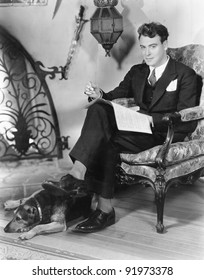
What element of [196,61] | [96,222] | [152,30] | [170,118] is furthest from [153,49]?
[96,222]

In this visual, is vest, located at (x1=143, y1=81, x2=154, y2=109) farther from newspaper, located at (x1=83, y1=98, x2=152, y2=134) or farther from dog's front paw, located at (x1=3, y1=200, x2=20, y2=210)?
dog's front paw, located at (x1=3, y1=200, x2=20, y2=210)

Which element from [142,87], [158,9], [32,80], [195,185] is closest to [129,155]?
[142,87]

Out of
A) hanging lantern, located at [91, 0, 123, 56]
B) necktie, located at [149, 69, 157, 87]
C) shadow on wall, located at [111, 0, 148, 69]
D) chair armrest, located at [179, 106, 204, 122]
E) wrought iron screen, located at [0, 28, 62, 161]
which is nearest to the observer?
chair armrest, located at [179, 106, 204, 122]

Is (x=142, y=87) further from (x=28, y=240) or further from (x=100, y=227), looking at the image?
(x=28, y=240)

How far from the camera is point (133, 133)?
237 centimetres

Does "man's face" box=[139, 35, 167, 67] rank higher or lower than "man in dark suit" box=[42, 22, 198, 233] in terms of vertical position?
higher

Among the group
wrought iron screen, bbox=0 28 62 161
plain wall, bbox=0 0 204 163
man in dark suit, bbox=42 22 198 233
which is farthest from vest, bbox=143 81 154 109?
wrought iron screen, bbox=0 28 62 161

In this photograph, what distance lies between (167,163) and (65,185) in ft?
1.83

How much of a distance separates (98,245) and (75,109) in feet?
5.80

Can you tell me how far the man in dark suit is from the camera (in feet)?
7.40

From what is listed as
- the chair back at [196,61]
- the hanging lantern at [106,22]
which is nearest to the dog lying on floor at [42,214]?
the chair back at [196,61]

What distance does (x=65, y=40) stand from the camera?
3.58 m

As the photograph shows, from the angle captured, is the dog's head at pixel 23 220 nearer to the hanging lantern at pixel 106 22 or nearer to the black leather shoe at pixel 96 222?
the black leather shoe at pixel 96 222

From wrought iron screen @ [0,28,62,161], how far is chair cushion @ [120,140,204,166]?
149cm
